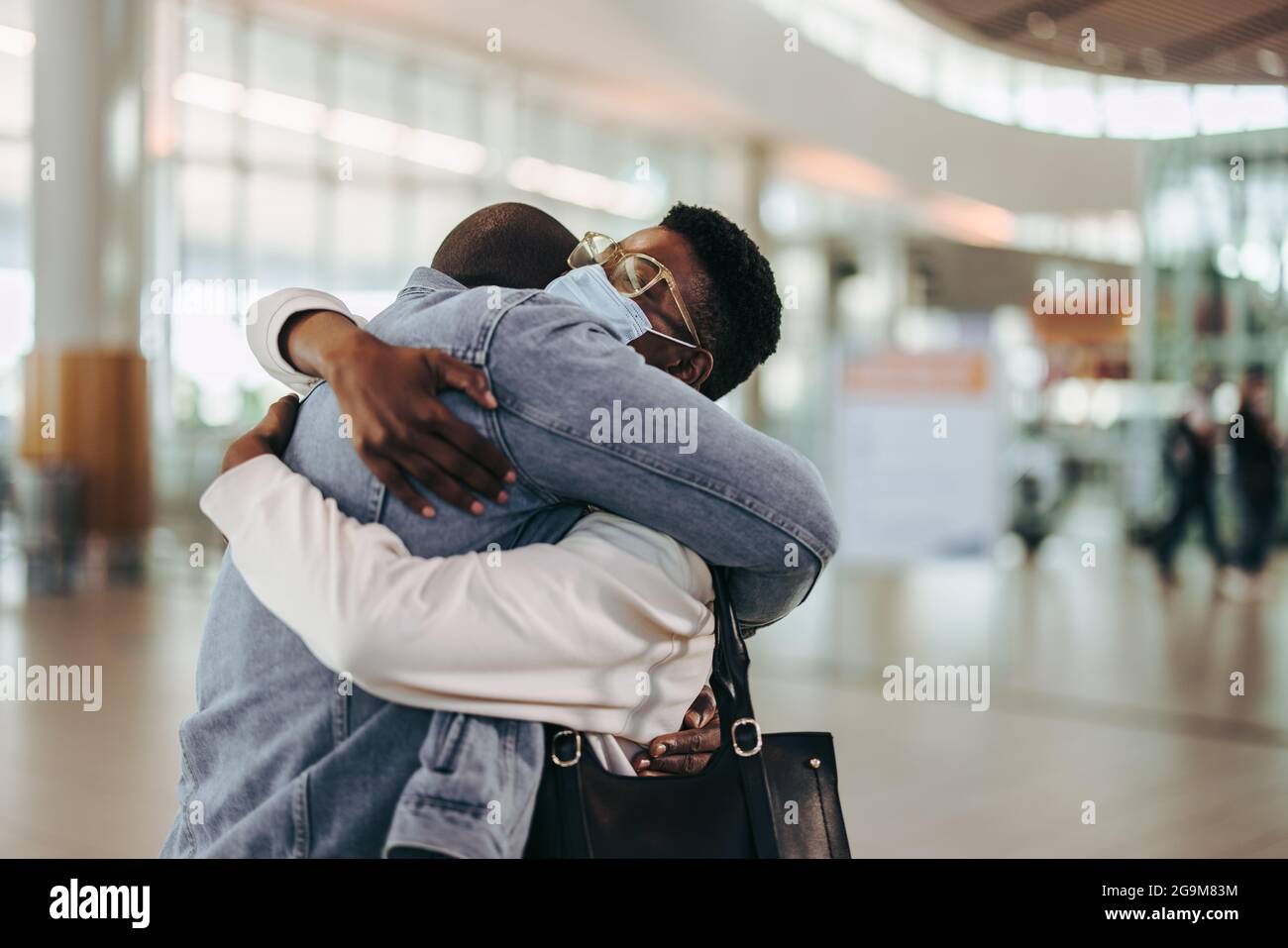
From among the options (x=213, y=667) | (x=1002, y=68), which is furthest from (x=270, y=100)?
(x=213, y=667)

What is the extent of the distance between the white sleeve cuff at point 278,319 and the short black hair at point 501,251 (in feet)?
0.56

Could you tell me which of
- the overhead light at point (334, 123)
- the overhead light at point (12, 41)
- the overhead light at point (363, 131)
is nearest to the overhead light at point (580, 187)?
the overhead light at point (334, 123)

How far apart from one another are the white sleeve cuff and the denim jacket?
0.15 meters

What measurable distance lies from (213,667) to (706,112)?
56.4 ft

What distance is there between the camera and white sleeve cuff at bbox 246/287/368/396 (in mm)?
1589

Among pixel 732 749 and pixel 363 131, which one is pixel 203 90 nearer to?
pixel 363 131

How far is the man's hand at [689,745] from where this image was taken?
149cm

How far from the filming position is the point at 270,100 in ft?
53.9

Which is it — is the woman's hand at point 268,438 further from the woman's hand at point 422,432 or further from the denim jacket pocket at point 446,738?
the denim jacket pocket at point 446,738

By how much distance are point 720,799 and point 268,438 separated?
2.23ft

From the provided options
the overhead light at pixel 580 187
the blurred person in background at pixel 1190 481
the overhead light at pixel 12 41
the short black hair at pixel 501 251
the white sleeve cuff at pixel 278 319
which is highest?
the overhead light at pixel 12 41

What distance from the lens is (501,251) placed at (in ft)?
5.78

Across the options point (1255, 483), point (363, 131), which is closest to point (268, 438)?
point (1255, 483)

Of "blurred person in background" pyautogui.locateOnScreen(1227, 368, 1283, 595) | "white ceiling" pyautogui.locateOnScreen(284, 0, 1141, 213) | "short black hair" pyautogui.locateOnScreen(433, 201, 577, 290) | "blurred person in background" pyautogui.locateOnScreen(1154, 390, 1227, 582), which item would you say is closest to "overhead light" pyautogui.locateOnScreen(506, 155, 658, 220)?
"white ceiling" pyautogui.locateOnScreen(284, 0, 1141, 213)
